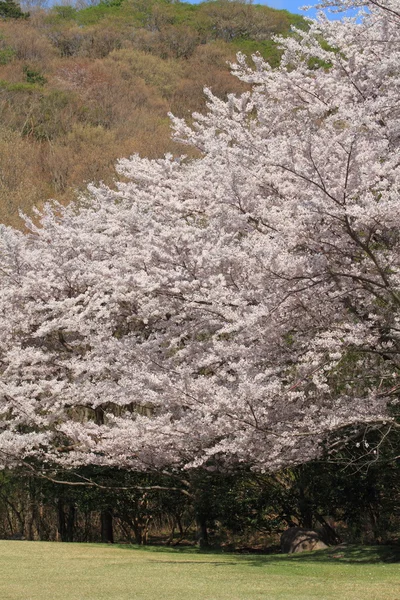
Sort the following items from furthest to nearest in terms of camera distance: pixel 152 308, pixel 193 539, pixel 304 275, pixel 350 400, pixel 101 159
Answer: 1. pixel 101 159
2. pixel 193 539
3. pixel 152 308
4. pixel 350 400
5. pixel 304 275

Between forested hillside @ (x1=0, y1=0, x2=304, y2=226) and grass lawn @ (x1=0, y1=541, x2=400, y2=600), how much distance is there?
599 inches

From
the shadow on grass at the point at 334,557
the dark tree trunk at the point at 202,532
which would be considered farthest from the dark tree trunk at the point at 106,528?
the shadow on grass at the point at 334,557

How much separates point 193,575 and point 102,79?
4264cm

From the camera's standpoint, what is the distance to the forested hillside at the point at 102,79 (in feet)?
103

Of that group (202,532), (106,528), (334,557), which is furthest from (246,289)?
(106,528)

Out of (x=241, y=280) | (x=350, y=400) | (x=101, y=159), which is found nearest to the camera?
(x=350, y=400)

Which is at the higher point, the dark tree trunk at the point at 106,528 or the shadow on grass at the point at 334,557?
the dark tree trunk at the point at 106,528

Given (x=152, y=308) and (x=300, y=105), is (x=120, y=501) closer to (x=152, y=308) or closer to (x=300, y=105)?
(x=152, y=308)

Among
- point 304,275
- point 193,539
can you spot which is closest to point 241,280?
point 304,275

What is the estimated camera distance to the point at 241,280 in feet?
29.0

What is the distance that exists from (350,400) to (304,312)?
127 centimetres

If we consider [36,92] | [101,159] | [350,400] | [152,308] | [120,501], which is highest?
[36,92]

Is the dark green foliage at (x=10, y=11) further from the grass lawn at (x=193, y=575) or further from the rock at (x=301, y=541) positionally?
the rock at (x=301, y=541)

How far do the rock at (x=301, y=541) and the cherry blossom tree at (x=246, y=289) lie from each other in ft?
4.55
